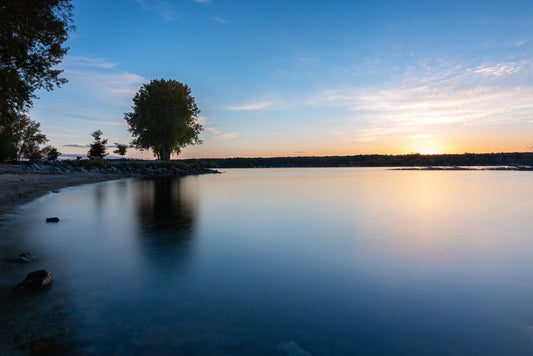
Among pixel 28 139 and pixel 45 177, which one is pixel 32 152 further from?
pixel 45 177

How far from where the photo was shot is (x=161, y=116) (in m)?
49.3

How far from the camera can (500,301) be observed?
4184 millimetres

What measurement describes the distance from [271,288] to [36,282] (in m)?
3.32

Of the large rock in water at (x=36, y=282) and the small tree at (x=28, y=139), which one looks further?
the small tree at (x=28, y=139)

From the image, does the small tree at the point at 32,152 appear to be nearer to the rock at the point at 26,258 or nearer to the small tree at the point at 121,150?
the small tree at the point at 121,150

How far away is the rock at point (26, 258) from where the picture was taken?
562cm

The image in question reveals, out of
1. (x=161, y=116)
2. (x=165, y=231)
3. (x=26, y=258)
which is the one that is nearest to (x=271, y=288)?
(x=26, y=258)

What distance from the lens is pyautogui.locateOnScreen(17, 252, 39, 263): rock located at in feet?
18.4

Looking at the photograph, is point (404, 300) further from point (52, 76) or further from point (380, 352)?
point (52, 76)

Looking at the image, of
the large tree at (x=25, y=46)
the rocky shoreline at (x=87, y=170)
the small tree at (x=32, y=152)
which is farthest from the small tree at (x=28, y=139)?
the large tree at (x=25, y=46)

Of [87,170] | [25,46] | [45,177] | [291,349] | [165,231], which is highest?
[25,46]

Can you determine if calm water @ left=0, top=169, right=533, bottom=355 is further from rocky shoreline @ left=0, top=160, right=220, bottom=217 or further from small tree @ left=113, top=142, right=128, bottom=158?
small tree @ left=113, top=142, right=128, bottom=158

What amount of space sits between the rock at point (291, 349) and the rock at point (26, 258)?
5129 millimetres

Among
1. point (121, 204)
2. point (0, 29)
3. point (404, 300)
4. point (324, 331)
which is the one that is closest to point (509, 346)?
point (404, 300)
